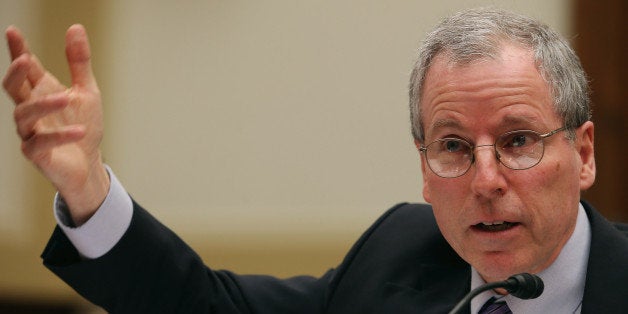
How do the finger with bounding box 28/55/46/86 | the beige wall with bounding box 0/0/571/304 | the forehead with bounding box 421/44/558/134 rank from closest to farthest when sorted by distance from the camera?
the finger with bounding box 28/55/46/86, the forehead with bounding box 421/44/558/134, the beige wall with bounding box 0/0/571/304

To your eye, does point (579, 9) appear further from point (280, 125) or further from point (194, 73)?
point (194, 73)

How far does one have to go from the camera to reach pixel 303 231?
5293 millimetres

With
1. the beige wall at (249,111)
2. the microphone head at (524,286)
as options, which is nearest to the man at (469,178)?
the microphone head at (524,286)

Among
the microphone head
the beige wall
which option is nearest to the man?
the microphone head

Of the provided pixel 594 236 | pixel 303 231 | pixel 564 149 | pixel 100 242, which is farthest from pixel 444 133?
pixel 303 231

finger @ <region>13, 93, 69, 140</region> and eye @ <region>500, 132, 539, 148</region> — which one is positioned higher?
finger @ <region>13, 93, 69, 140</region>

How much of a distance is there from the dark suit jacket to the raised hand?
0.46 feet

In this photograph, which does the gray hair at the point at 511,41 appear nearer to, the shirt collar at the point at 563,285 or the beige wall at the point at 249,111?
the shirt collar at the point at 563,285

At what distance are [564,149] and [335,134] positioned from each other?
120 inches

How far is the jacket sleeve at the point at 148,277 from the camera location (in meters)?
2.33

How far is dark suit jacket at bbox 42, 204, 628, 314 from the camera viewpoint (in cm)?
233

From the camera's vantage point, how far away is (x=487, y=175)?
2.24 metres

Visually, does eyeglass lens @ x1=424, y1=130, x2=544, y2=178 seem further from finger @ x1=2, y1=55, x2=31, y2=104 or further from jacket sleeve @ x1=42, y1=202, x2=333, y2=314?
finger @ x1=2, y1=55, x2=31, y2=104

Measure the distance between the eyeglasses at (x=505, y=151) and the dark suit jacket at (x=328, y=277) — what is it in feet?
0.94
